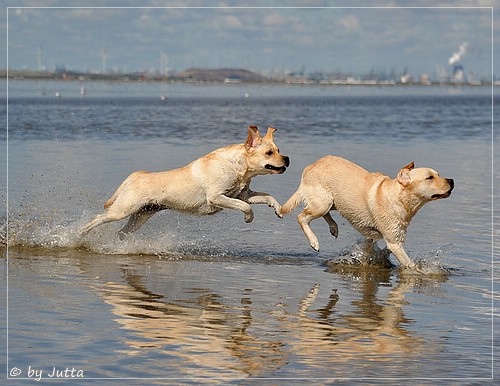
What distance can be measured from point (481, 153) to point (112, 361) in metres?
23.5

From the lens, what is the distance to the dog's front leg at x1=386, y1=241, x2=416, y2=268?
40.8 feet

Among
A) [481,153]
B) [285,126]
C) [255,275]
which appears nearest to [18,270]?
[255,275]

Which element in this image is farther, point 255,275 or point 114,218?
point 114,218

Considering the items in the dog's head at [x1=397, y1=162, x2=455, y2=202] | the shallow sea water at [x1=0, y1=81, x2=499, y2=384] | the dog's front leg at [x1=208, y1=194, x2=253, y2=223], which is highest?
the dog's head at [x1=397, y1=162, x2=455, y2=202]

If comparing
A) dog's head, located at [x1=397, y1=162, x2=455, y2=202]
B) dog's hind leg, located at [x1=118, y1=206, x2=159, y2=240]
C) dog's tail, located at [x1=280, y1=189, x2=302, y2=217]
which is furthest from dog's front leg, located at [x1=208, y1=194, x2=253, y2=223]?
dog's head, located at [x1=397, y1=162, x2=455, y2=202]

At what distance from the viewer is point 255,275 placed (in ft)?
39.7

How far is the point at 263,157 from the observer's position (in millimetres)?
12492

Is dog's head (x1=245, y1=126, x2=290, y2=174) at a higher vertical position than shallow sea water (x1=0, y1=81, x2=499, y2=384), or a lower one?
higher

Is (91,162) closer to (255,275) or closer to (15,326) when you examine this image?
(255,275)

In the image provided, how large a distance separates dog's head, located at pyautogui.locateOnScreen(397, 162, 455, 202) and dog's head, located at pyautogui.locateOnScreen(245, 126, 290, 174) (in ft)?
5.20

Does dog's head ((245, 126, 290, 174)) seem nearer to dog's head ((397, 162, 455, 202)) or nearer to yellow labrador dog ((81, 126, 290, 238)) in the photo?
yellow labrador dog ((81, 126, 290, 238))

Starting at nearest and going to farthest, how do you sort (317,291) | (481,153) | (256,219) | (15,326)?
(15,326) < (317,291) < (256,219) < (481,153)

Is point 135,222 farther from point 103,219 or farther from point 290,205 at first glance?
point 290,205

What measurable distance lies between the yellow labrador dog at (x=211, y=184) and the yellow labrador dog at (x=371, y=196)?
480 millimetres
